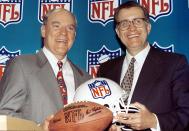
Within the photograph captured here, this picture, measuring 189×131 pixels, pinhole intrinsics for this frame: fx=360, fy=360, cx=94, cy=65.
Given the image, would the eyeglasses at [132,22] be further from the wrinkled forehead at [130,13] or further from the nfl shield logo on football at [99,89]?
the nfl shield logo on football at [99,89]

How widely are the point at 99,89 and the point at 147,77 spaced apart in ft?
1.55

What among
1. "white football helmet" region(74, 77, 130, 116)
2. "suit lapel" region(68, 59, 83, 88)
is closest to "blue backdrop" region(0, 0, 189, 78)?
"suit lapel" region(68, 59, 83, 88)

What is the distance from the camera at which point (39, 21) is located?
98.3 inches

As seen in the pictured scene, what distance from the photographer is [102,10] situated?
2490mm

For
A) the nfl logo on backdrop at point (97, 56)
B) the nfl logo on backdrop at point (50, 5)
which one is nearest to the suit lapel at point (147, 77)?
the nfl logo on backdrop at point (97, 56)

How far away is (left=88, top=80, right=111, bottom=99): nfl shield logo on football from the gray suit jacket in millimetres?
325

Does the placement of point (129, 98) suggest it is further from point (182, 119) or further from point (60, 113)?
point (60, 113)

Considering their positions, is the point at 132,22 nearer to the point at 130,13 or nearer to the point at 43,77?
the point at 130,13

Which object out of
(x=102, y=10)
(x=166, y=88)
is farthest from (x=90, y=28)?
(x=166, y=88)

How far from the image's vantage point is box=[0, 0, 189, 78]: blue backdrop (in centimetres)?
236

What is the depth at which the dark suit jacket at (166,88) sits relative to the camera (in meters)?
1.84

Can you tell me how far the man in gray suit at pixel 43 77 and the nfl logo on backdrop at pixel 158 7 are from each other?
0.59m

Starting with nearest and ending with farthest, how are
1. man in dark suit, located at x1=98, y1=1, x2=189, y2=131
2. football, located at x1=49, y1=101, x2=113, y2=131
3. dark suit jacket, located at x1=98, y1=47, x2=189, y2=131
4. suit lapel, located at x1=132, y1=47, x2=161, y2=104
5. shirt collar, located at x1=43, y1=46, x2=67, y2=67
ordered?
1. football, located at x1=49, y1=101, x2=113, y2=131
2. man in dark suit, located at x1=98, y1=1, x2=189, y2=131
3. dark suit jacket, located at x1=98, y1=47, x2=189, y2=131
4. suit lapel, located at x1=132, y1=47, x2=161, y2=104
5. shirt collar, located at x1=43, y1=46, x2=67, y2=67

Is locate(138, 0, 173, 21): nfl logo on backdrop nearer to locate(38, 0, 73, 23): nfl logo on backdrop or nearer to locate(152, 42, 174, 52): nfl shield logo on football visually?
locate(152, 42, 174, 52): nfl shield logo on football
